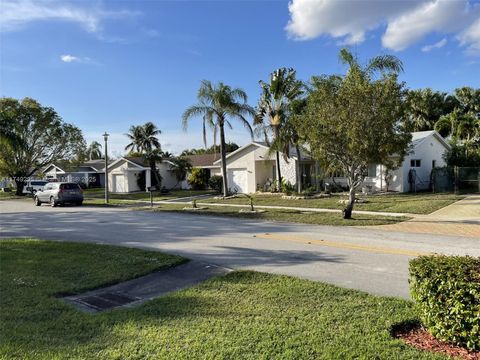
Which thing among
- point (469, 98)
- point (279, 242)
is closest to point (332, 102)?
point (279, 242)

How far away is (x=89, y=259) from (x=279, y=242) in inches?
192

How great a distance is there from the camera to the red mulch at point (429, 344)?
12.6ft

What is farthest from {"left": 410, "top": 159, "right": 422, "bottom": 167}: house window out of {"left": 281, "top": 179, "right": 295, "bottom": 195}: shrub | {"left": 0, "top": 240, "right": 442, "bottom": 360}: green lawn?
{"left": 0, "top": 240, "right": 442, "bottom": 360}: green lawn

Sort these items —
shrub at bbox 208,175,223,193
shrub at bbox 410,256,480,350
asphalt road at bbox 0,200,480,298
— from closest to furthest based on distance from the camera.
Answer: shrub at bbox 410,256,480,350 < asphalt road at bbox 0,200,480,298 < shrub at bbox 208,175,223,193

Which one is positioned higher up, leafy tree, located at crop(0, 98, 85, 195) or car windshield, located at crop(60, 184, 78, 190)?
leafy tree, located at crop(0, 98, 85, 195)

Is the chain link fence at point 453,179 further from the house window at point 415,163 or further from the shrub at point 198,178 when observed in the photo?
the shrub at point 198,178

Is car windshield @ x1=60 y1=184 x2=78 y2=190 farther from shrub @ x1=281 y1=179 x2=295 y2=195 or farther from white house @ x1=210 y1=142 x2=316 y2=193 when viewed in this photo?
shrub @ x1=281 y1=179 x2=295 y2=195

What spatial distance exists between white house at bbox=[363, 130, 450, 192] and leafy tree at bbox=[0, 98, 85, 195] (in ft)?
100

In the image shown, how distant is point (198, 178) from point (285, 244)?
2978 centimetres

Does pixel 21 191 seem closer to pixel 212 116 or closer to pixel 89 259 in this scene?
pixel 212 116

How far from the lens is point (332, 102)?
48.5 ft

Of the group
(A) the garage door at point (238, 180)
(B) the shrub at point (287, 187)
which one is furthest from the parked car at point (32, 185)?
(B) the shrub at point (287, 187)

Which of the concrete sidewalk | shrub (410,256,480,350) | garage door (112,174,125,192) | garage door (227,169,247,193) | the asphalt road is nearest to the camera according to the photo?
shrub (410,256,480,350)

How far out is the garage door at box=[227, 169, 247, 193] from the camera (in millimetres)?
33156
